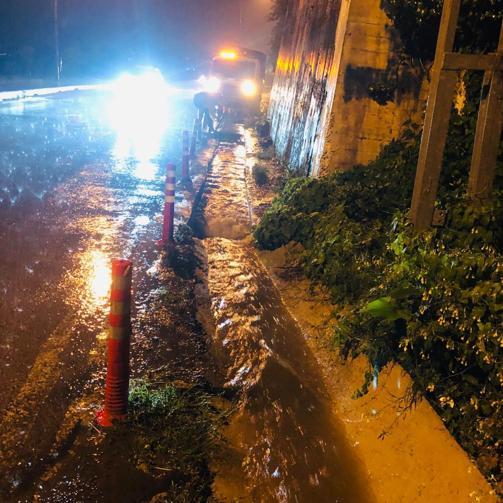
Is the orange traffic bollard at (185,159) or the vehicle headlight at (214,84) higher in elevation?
the vehicle headlight at (214,84)

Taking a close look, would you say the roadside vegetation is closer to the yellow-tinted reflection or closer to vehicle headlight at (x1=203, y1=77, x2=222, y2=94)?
the yellow-tinted reflection

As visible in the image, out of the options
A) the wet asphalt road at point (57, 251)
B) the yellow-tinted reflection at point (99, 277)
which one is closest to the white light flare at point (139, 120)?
the wet asphalt road at point (57, 251)

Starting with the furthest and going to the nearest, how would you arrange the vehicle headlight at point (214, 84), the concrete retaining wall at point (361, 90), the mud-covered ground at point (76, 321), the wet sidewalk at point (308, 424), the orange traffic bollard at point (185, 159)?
the vehicle headlight at point (214, 84), the orange traffic bollard at point (185, 159), the concrete retaining wall at point (361, 90), the wet sidewalk at point (308, 424), the mud-covered ground at point (76, 321)

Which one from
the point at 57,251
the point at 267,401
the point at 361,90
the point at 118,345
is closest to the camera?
the point at 118,345

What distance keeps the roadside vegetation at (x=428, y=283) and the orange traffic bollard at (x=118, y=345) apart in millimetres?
1828

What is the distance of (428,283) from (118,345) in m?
2.32

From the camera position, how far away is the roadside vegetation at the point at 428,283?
343 centimetres

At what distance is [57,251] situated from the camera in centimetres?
660

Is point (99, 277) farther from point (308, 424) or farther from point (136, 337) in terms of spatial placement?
point (308, 424)

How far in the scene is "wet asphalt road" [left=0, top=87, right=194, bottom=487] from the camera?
3789 mm

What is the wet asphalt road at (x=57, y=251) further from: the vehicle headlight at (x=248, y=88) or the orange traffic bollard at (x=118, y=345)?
the vehicle headlight at (x=248, y=88)

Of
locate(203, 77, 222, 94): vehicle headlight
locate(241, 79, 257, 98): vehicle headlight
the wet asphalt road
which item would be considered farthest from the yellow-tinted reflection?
locate(241, 79, 257, 98): vehicle headlight

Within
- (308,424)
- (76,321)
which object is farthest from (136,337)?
(308,424)

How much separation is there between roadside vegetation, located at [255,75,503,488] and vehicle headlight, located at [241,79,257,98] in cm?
1833
